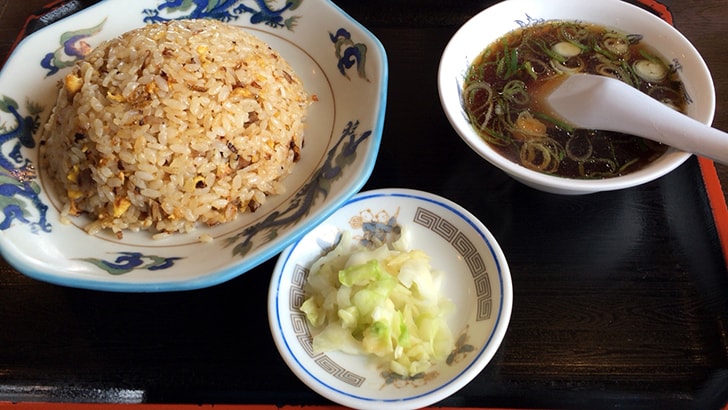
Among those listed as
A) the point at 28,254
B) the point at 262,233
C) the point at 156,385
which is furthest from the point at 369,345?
the point at 28,254

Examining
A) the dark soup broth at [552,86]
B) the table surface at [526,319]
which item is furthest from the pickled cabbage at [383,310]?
the dark soup broth at [552,86]

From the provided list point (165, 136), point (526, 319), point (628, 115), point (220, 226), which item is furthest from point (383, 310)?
point (628, 115)

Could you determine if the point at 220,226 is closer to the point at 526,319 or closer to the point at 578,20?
the point at 526,319

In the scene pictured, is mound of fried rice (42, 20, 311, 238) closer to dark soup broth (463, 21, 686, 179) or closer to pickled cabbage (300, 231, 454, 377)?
pickled cabbage (300, 231, 454, 377)

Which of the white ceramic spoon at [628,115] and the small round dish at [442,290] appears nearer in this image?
the small round dish at [442,290]

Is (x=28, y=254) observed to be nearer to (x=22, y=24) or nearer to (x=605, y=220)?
(x=22, y=24)

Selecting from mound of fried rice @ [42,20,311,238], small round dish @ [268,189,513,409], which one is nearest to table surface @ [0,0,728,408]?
small round dish @ [268,189,513,409]

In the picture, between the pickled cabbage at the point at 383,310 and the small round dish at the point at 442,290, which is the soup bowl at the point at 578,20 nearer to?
the small round dish at the point at 442,290
